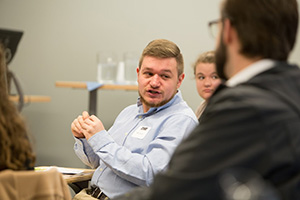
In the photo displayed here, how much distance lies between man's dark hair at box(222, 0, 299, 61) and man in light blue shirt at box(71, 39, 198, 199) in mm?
948

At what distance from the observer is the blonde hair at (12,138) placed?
1.17 metres

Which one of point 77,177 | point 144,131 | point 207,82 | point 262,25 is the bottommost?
point 77,177

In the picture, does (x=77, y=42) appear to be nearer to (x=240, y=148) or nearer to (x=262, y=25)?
(x=262, y=25)

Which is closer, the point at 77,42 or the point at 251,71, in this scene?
the point at 251,71

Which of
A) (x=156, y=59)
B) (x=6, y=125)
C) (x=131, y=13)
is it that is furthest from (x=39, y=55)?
(x=6, y=125)

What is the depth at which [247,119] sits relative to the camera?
90 cm

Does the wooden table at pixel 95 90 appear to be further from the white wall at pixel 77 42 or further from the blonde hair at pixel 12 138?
the blonde hair at pixel 12 138

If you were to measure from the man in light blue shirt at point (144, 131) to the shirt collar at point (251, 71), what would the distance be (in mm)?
918

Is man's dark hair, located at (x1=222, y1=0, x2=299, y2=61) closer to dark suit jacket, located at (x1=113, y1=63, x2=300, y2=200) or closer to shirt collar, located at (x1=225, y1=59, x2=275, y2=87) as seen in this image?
shirt collar, located at (x1=225, y1=59, x2=275, y2=87)

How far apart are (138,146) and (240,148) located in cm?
123

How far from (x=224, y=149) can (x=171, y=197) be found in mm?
155

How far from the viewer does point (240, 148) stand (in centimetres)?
89

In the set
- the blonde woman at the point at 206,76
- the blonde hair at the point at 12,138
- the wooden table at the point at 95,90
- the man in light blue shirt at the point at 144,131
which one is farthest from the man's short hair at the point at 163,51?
the wooden table at the point at 95,90

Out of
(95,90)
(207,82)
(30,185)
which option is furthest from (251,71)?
(95,90)
